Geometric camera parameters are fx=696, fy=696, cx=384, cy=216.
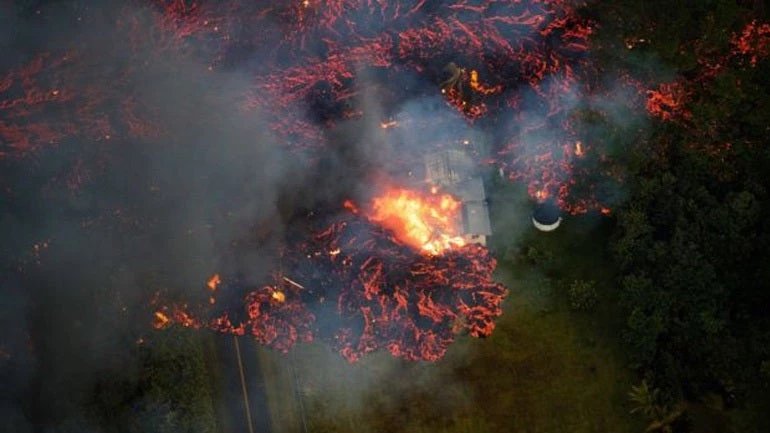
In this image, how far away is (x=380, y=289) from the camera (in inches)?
627

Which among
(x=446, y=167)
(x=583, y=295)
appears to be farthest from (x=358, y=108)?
(x=583, y=295)

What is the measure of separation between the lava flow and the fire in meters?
0.02

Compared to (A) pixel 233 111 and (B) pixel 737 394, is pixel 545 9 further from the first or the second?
(B) pixel 737 394

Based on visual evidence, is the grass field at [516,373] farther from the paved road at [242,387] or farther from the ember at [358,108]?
the ember at [358,108]

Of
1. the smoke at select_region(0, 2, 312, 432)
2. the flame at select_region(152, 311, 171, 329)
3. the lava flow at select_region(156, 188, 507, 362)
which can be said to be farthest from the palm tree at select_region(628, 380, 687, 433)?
the flame at select_region(152, 311, 171, 329)

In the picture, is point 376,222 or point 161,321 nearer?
point 376,222

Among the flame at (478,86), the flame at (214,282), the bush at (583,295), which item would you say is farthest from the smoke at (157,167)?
the bush at (583,295)

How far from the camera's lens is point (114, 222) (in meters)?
17.7

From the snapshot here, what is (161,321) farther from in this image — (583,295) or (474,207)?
(583,295)

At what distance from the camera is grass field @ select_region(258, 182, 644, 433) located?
16219 mm

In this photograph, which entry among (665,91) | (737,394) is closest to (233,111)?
(665,91)

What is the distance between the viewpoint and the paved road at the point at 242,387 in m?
17.0

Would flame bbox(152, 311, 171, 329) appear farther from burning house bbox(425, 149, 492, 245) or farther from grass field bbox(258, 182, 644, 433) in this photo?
burning house bbox(425, 149, 492, 245)

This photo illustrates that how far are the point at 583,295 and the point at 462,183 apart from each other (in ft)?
12.7
